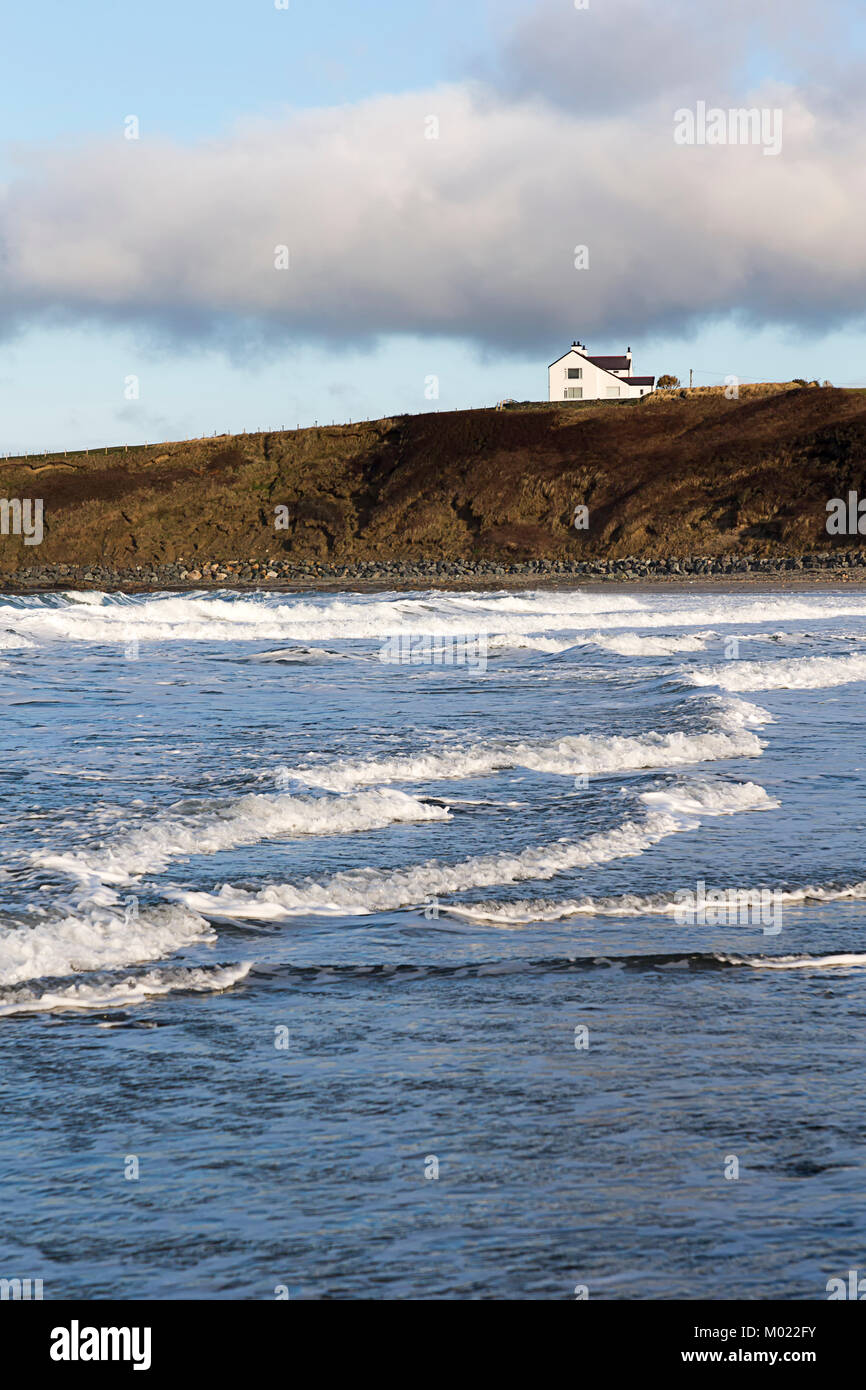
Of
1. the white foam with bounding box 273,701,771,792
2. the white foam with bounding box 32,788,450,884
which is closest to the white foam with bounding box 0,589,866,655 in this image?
the white foam with bounding box 273,701,771,792

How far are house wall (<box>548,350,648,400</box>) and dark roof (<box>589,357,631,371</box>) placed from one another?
130cm

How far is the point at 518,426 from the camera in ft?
235

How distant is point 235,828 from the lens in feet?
26.4

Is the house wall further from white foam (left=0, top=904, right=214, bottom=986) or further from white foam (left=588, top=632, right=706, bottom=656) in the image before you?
white foam (left=0, top=904, right=214, bottom=986)

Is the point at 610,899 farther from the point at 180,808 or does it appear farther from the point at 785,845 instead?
the point at 180,808

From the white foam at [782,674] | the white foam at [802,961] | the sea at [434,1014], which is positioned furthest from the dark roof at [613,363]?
the white foam at [802,961]

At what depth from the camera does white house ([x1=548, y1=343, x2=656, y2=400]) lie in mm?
97438

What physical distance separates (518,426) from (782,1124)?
69925 mm

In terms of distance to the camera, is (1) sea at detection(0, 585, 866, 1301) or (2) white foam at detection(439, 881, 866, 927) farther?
(2) white foam at detection(439, 881, 866, 927)

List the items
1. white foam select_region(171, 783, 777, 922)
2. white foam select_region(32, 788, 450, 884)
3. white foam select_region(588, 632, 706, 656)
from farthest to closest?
white foam select_region(588, 632, 706, 656) < white foam select_region(32, 788, 450, 884) < white foam select_region(171, 783, 777, 922)

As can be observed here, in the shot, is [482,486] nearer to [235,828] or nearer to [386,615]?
[386,615]

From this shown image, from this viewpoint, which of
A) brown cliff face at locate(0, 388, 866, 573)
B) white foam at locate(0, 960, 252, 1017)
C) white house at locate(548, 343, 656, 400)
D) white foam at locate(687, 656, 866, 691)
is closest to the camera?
white foam at locate(0, 960, 252, 1017)

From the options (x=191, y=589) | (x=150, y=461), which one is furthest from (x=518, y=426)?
(x=191, y=589)
